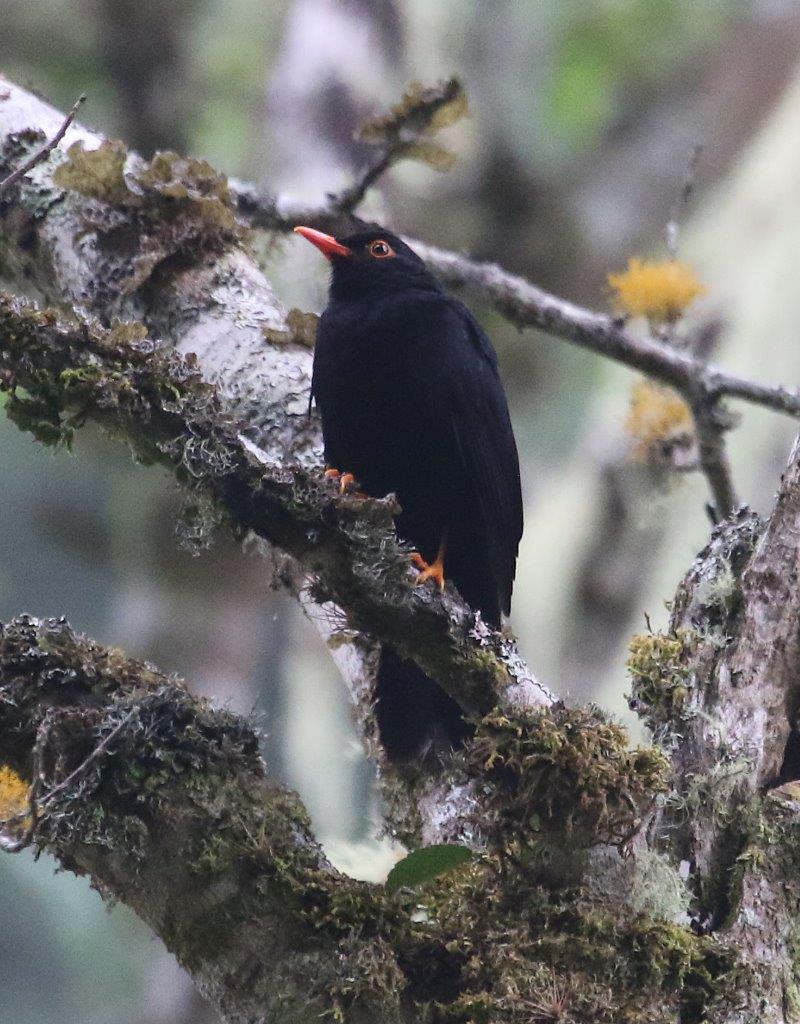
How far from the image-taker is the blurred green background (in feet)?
23.6

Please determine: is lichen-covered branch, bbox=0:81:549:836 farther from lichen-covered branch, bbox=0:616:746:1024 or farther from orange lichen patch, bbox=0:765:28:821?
orange lichen patch, bbox=0:765:28:821

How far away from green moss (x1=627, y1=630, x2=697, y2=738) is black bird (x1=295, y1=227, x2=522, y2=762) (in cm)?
84

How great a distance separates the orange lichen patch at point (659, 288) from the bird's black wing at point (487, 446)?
2.06ft

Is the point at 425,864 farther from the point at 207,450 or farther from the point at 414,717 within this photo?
the point at 207,450

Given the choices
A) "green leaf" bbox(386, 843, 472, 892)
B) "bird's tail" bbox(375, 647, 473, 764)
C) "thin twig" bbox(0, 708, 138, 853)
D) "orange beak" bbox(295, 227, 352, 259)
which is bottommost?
"thin twig" bbox(0, 708, 138, 853)

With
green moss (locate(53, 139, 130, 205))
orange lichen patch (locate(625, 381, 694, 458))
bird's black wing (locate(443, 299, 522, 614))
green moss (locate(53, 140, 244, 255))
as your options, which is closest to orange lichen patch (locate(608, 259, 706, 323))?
orange lichen patch (locate(625, 381, 694, 458))

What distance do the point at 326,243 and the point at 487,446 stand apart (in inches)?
40.0

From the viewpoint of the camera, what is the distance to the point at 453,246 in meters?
10.8

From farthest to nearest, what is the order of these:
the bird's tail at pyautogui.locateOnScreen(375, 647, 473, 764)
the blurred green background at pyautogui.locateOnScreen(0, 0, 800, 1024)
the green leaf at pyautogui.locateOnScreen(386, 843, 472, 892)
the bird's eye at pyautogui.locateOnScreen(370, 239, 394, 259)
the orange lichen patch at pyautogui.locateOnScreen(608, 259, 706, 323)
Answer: the blurred green background at pyautogui.locateOnScreen(0, 0, 800, 1024)
the bird's eye at pyautogui.locateOnScreen(370, 239, 394, 259)
the orange lichen patch at pyautogui.locateOnScreen(608, 259, 706, 323)
the bird's tail at pyautogui.locateOnScreen(375, 647, 473, 764)
the green leaf at pyautogui.locateOnScreen(386, 843, 472, 892)

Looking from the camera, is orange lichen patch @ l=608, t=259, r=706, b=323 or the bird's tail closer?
the bird's tail

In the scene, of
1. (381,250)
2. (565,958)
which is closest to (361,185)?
(381,250)

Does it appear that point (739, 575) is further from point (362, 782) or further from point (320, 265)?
point (362, 782)

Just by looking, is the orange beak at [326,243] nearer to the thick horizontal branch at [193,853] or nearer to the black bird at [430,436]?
the black bird at [430,436]

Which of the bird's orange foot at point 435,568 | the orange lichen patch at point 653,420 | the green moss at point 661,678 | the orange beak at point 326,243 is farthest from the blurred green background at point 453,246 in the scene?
the green moss at point 661,678
